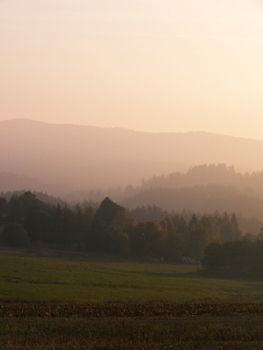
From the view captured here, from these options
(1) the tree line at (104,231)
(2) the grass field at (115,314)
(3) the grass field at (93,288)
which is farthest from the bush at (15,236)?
(2) the grass field at (115,314)

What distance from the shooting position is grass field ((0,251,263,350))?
24203 millimetres

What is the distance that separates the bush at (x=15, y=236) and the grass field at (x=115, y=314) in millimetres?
42751

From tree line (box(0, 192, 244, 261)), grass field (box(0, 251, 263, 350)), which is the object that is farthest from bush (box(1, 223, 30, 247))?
grass field (box(0, 251, 263, 350))

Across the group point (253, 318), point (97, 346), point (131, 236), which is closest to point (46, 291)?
point (253, 318)

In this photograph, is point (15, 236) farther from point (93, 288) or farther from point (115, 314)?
point (115, 314)

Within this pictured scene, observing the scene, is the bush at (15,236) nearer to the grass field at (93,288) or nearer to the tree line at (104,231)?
the tree line at (104,231)

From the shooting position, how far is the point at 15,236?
11756 centimetres

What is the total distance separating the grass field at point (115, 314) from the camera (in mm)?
24203

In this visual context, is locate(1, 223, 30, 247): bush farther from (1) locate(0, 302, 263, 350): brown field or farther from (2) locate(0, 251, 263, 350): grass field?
(1) locate(0, 302, 263, 350): brown field

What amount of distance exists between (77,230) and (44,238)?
622cm

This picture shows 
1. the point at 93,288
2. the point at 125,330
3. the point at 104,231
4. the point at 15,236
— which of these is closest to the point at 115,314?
the point at 125,330

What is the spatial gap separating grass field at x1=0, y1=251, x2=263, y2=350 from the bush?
42751 mm

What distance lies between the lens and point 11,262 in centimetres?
8106

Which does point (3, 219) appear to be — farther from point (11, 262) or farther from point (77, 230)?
point (11, 262)
